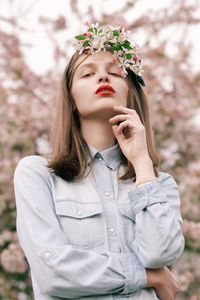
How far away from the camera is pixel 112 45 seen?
2.01 meters

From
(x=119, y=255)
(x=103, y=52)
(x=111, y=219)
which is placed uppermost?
(x=103, y=52)

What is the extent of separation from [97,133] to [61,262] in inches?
26.2

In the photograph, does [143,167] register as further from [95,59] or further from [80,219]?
[95,59]

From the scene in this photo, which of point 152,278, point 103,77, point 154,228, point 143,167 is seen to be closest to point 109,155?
point 143,167

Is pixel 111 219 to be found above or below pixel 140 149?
below

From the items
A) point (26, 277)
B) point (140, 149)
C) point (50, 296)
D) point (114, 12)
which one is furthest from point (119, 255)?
point (114, 12)

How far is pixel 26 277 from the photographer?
4.80m

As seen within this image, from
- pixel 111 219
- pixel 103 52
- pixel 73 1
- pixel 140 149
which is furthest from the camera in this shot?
pixel 73 1

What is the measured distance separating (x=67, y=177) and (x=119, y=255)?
1.32ft

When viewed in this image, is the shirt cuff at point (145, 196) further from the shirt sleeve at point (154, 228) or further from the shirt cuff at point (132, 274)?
the shirt cuff at point (132, 274)

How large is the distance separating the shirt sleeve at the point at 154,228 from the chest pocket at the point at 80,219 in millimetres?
145

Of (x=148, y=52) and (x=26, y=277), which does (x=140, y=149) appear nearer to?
(x=26, y=277)

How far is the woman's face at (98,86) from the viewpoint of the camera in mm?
1832

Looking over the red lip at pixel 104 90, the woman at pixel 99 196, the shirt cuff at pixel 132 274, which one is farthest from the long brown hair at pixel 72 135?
the shirt cuff at pixel 132 274
